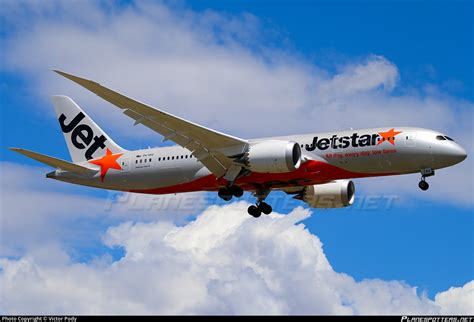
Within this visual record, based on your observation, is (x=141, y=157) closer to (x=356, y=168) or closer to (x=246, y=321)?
(x=356, y=168)

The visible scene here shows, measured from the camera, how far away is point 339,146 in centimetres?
3978

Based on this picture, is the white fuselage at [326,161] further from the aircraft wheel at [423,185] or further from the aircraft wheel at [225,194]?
the aircraft wheel at [423,185]

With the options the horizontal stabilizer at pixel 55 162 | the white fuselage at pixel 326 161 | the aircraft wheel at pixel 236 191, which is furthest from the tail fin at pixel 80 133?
the aircraft wheel at pixel 236 191

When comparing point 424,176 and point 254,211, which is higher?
point 424,176

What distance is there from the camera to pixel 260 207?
147ft

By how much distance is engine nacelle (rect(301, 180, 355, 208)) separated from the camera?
152ft

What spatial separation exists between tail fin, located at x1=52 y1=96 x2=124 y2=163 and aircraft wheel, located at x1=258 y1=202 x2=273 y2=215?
8622 millimetres

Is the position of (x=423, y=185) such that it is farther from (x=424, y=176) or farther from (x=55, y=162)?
(x=55, y=162)

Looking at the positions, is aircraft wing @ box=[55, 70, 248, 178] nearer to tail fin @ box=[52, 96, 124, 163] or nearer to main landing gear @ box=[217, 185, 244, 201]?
main landing gear @ box=[217, 185, 244, 201]

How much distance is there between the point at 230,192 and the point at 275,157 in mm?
3706

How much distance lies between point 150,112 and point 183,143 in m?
3.32

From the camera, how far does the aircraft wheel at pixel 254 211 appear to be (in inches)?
1769

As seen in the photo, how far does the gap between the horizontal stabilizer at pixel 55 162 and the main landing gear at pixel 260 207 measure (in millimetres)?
8972

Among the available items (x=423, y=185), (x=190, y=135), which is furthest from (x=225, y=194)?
(x=423, y=185)
